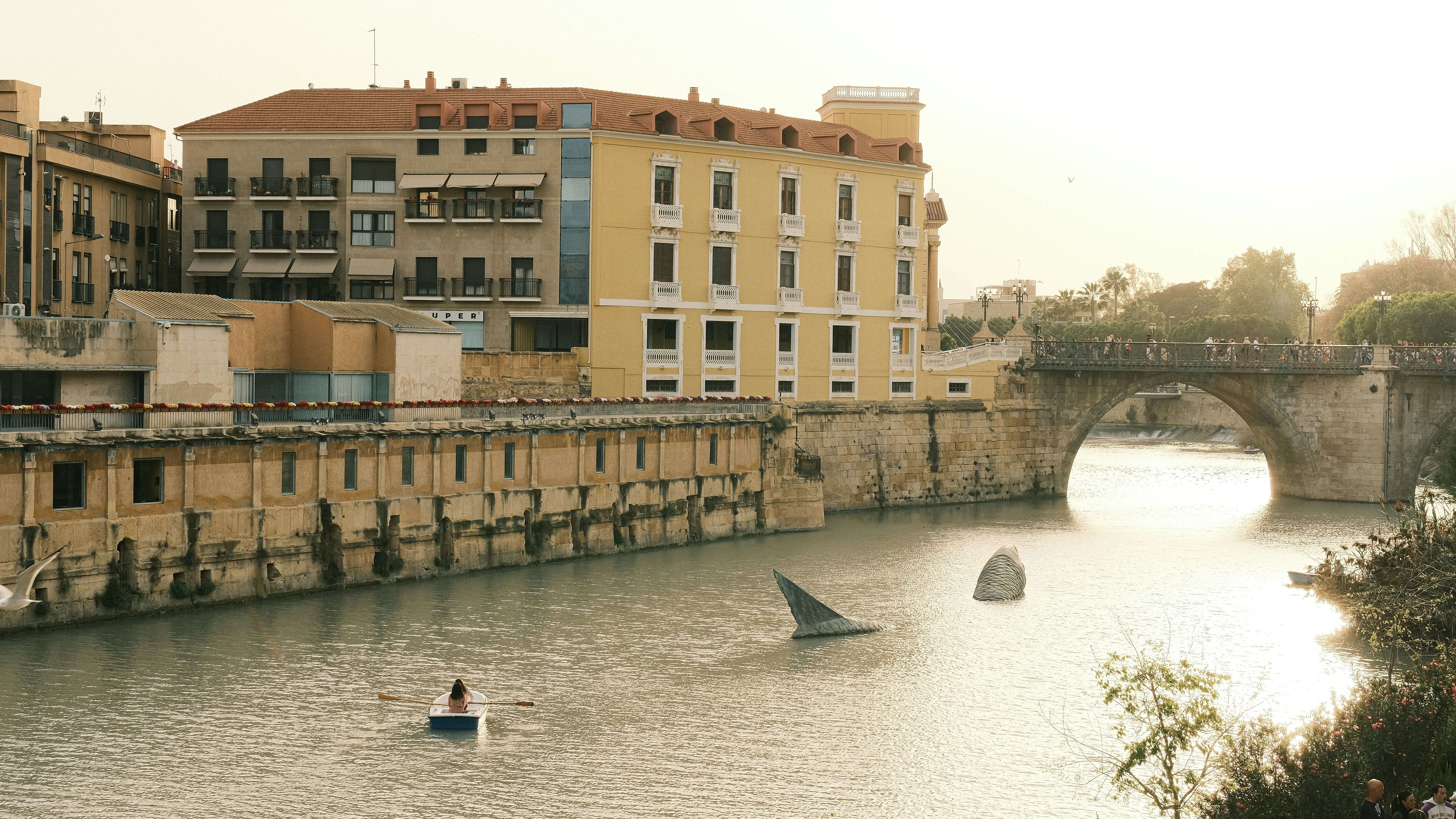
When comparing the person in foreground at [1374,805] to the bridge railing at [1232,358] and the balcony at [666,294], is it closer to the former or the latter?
the balcony at [666,294]

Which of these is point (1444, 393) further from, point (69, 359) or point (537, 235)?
point (69, 359)

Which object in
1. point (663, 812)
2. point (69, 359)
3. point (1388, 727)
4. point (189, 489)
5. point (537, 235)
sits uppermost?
point (537, 235)

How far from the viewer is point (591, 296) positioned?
5941 cm

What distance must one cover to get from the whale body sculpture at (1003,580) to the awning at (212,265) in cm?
3579

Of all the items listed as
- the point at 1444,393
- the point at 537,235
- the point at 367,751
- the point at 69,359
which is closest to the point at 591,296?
the point at 537,235

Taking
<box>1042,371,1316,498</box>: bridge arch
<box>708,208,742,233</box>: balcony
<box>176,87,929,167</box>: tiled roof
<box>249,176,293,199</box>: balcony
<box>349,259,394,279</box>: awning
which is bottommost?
<box>1042,371,1316,498</box>: bridge arch

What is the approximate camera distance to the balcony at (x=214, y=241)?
60.3 metres

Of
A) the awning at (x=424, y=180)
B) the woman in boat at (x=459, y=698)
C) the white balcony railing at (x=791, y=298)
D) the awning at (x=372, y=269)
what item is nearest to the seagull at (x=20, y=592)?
the woman in boat at (x=459, y=698)

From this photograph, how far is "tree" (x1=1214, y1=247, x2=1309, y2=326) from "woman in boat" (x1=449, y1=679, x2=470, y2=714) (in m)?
125

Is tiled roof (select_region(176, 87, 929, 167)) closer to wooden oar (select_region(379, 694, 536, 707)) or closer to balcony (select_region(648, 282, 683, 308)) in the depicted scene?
balcony (select_region(648, 282, 683, 308))

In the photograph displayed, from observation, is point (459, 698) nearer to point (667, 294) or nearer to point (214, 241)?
point (667, 294)

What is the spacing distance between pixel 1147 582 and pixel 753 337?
927 inches

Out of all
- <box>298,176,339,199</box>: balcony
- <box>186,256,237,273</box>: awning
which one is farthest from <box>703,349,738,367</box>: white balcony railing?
<box>186,256,237,273</box>: awning

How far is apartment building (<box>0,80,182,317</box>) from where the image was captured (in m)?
50.5
